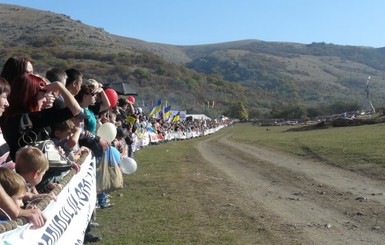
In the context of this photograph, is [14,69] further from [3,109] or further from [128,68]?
[128,68]

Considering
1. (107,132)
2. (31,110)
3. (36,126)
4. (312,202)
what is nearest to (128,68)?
(312,202)

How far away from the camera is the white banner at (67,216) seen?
126 inches

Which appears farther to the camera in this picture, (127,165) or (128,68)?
(128,68)

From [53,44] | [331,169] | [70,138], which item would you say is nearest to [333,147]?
[331,169]

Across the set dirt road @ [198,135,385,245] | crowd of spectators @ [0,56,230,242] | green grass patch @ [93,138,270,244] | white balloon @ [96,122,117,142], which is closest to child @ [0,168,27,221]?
crowd of spectators @ [0,56,230,242]

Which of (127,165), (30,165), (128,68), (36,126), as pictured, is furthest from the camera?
(128,68)

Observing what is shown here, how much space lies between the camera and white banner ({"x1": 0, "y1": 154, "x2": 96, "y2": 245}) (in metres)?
3.19

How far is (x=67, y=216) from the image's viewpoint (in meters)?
4.23

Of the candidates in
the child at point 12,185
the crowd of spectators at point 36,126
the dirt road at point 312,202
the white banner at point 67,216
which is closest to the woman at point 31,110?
the crowd of spectators at point 36,126

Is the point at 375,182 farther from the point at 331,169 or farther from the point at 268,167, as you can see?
the point at 268,167

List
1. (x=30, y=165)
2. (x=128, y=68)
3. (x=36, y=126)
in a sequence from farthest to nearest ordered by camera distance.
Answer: (x=128, y=68), (x=36, y=126), (x=30, y=165)

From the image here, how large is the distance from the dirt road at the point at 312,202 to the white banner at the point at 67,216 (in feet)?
9.89

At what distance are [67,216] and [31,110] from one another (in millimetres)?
1349

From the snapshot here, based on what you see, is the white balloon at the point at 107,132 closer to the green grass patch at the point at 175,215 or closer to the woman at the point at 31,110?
the green grass patch at the point at 175,215
